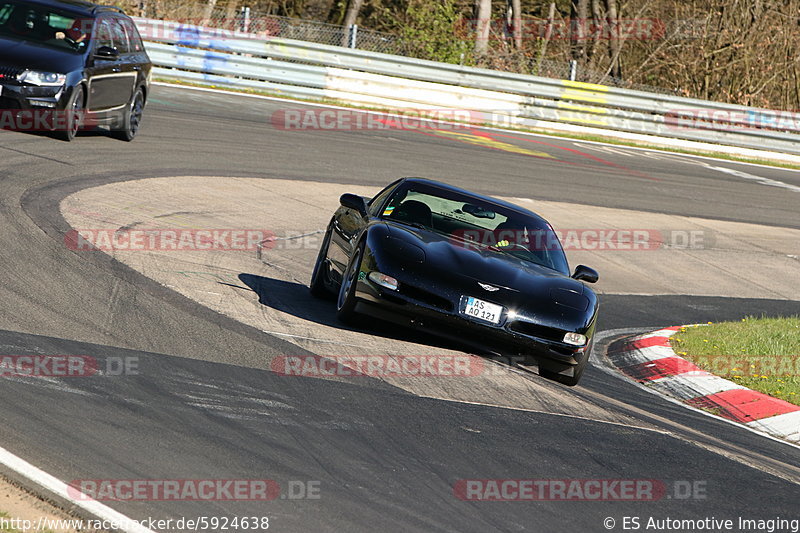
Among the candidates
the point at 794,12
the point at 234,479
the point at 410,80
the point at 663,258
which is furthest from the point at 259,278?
the point at 794,12

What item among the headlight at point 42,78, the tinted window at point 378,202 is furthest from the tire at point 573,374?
the headlight at point 42,78

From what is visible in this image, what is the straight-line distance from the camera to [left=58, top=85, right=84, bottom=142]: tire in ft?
44.3

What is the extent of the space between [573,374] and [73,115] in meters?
8.42

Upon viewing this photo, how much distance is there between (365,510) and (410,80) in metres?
20.6

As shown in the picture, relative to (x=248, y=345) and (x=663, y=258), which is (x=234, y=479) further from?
(x=663, y=258)

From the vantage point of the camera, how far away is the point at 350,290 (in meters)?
8.02

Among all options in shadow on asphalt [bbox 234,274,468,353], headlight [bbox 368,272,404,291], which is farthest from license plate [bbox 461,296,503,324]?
headlight [bbox 368,272,404,291]

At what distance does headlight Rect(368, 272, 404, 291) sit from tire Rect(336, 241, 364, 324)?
16cm

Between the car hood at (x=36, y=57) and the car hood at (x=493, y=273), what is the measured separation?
21.2ft

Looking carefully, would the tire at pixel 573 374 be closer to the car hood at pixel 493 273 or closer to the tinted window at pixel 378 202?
the car hood at pixel 493 273

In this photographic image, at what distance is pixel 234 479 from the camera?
494cm

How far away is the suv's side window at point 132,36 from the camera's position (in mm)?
15391

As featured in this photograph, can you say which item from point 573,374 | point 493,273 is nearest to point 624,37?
point 493,273

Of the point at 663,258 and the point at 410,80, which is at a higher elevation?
the point at 410,80
